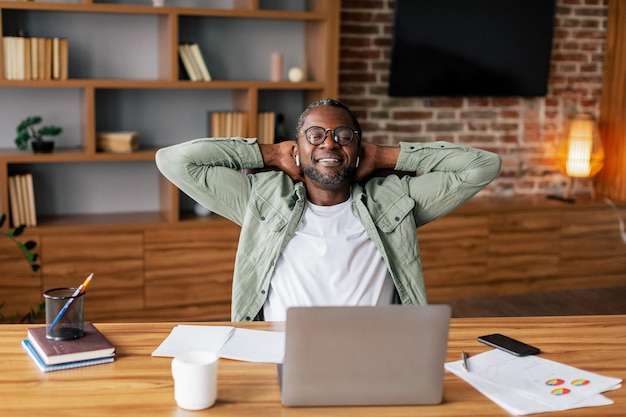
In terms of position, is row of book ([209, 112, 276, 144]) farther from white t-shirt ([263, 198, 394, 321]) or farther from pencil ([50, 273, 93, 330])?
pencil ([50, 273, 93, 330])

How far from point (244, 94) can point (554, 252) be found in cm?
214

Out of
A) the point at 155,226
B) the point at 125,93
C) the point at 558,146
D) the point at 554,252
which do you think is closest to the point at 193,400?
the point at 155,226

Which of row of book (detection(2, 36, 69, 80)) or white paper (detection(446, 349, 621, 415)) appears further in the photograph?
row of book (detection(2, 36, 69, 80))

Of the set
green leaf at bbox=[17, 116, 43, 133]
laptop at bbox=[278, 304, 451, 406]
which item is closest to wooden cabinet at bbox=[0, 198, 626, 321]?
green leaf at bbox=[17, 116, 43, 133]

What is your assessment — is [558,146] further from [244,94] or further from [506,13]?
[244,94]

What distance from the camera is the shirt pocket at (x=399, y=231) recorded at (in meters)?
2.38

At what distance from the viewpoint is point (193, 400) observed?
152 centimetres

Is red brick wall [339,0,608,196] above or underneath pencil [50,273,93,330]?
above

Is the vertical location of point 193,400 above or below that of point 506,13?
below

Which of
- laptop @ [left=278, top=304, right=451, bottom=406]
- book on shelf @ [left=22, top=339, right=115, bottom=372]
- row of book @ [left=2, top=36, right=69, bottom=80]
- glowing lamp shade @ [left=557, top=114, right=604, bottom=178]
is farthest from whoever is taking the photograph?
glowing lamp shade @ [left=557, top=114, right=604, bottom=178]

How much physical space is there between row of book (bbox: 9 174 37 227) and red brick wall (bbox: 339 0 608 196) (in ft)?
5.93

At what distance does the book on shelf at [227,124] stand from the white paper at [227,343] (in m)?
2.41

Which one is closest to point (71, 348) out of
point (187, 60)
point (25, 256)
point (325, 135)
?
point (325, 135)

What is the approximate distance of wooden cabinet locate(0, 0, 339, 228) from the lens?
4.09 metres
